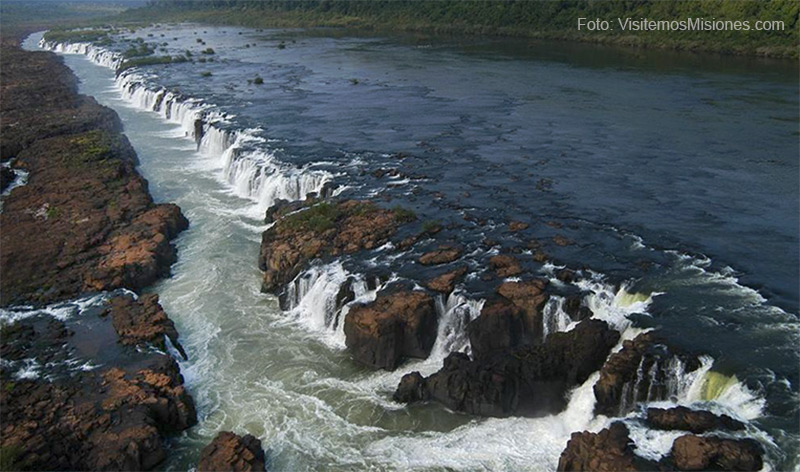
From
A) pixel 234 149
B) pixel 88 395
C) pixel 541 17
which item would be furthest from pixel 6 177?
pixel 541 17

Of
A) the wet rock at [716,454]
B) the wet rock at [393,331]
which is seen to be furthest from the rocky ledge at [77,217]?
the wet rock at [716,454]

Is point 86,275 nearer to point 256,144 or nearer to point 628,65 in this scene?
point 256,144

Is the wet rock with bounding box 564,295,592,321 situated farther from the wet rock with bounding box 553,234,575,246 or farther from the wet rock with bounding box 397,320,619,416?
the wet rock with bounding box 553,234,575,246

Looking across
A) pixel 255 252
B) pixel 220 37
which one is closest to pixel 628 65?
pixel 255 252

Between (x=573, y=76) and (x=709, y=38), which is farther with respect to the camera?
(x=709, y=38)

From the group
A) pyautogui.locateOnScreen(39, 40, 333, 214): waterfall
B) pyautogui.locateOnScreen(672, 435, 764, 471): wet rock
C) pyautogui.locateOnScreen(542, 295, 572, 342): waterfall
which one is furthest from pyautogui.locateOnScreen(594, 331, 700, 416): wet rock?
pyautogui.locateOnScreen(39, 40, 333, 214): waterfall

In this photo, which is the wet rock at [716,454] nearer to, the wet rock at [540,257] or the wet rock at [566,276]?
the wet rock at [566,276]
